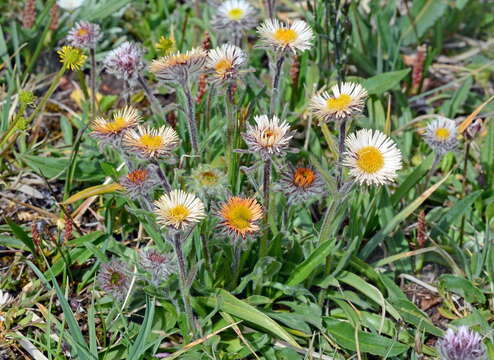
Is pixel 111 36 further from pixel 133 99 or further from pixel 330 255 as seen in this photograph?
pixel 330 255

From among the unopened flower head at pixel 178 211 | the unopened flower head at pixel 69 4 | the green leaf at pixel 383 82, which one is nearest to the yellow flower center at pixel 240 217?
the unopened flower head at pixel 178 211

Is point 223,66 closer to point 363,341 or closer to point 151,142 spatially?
point 151,142

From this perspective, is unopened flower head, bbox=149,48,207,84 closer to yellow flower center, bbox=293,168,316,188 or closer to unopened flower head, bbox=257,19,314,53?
unopened flower head, bbox=257,19,314,53

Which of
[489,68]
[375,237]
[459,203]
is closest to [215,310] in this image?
[375,237]

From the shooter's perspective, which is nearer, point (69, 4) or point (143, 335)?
point (143, 335)

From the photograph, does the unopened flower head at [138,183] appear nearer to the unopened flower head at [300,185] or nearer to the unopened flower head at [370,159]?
the unopened flower head at [300,185]

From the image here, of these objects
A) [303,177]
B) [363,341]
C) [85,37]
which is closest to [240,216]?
[303,177]

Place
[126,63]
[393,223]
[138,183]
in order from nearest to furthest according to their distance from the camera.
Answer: [138,183] → [126,63] → [393,223]
